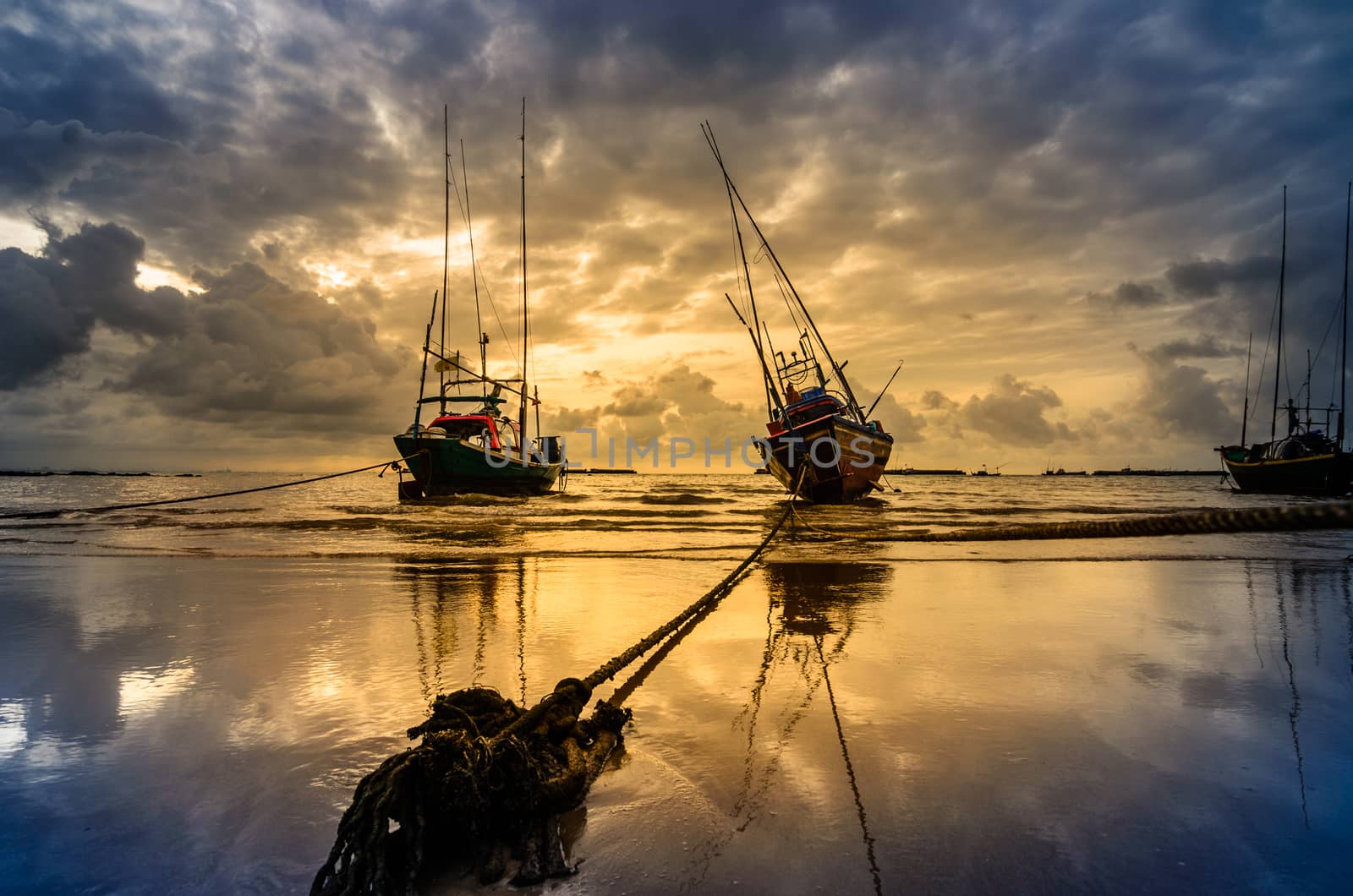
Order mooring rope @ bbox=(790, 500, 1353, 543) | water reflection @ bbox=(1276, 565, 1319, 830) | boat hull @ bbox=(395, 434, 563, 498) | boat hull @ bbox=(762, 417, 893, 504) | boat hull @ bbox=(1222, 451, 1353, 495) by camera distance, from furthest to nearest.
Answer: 1. boat hull @ bbox=(1222, 451, 1353, 495)
2. boat hull @ bbox=(395, 434, 563, 498)
3. boat hull @ bbox=(762, 417, 893, 504)
4. water reflection @ bbox=(1276, 565, 1319, 830)
5. mooring rope @ bbox=(790, 500, 1353, 543)

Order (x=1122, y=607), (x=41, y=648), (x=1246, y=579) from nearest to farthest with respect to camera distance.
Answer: (x=41, y=648), (x=1122, y=607), (x=1246, y=579)

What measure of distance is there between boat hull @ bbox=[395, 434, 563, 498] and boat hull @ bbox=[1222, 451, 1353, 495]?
44445 millimetres

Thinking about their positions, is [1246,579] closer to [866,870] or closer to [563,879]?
[866,870]

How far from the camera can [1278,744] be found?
3.21m

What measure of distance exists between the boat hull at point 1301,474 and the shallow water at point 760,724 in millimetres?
39852

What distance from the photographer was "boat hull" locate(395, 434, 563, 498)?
99.2 ft

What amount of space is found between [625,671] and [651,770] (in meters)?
1.59

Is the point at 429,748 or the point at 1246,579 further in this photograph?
the point at 1246,579

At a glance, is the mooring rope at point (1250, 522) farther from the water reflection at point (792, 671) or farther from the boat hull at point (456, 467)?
the boat hull at point (456, 467)

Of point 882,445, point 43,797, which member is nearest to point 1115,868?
point 43,797

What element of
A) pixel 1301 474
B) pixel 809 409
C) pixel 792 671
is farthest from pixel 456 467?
pixel 1301 474

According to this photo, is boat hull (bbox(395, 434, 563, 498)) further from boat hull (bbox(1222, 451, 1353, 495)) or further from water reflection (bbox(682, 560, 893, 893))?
boat hull (bbox(1222, 451, 1353, 495))

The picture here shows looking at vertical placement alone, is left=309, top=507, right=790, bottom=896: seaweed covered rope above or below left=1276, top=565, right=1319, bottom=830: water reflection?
above

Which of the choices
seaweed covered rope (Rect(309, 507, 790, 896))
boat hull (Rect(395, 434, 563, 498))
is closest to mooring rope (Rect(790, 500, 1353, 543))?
seaweed covered rope (Rect(309, 507, 790, 896))
